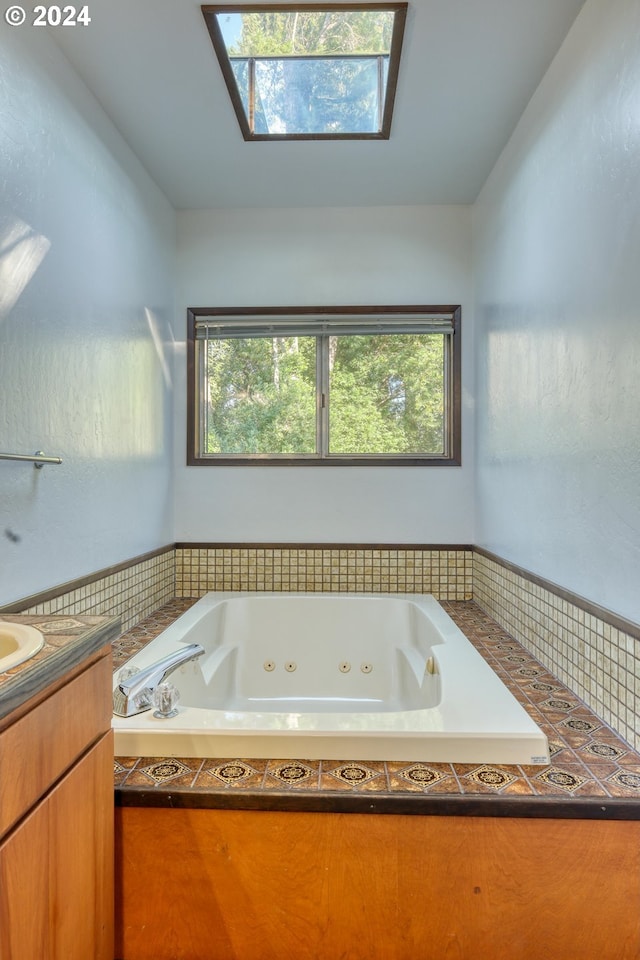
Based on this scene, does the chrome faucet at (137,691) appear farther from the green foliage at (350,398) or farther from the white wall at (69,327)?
the green foliage at (350,398)

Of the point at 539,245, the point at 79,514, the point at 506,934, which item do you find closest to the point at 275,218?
the point at 539,245

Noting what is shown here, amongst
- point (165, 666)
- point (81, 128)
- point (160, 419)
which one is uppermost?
point (81, 128)

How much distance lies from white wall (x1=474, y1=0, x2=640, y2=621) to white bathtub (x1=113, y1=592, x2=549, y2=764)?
1.37ft

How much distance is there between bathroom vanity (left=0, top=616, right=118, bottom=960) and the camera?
705 millimetres

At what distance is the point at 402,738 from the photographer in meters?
1.15

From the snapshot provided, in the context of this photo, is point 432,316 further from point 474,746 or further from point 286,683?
point 474,746

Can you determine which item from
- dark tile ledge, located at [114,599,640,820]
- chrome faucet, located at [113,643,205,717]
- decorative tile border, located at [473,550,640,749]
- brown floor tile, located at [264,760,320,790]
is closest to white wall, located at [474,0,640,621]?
decorative tile border, located at [473,550,640,749]

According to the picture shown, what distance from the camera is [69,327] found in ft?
5.37

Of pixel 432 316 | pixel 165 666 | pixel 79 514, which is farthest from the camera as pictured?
pixel 432 316

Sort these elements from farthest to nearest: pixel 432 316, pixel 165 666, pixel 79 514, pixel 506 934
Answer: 1. pixel 432 316
2. pixel 79 514
3. pixel 165 666
4. pixel 506 934

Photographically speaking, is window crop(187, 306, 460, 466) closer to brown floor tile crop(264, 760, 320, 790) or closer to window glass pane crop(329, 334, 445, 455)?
window glass pane crop(329, 334, 445, 455)

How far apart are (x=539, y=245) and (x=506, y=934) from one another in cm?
185

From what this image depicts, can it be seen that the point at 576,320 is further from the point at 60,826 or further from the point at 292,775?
the point at 60,826

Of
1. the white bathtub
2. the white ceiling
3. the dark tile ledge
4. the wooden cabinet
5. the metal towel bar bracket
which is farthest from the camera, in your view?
the white ceiling
